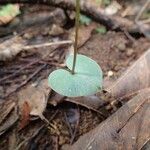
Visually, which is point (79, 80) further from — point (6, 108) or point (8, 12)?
point (8, 12)

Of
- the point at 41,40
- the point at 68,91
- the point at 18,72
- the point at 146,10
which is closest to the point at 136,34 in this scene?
the point at 146,10

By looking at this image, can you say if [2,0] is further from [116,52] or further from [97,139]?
[97,139]

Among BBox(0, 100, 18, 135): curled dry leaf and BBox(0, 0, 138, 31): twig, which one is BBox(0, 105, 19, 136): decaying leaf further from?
BBox(0, 0, 138, 31): twig

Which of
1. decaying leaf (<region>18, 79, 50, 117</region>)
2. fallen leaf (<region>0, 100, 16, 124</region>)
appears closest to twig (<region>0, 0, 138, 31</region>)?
decaying leaf (<region>18, 79, 50, 117</region>)

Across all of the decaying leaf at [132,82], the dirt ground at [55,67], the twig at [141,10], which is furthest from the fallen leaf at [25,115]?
the twig at [141,10]

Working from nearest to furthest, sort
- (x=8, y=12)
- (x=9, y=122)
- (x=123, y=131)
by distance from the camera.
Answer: (x=123, y=131), (x=9, y=122), (x=8, y=12)

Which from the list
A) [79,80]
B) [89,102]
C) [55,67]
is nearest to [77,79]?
[79,80]
